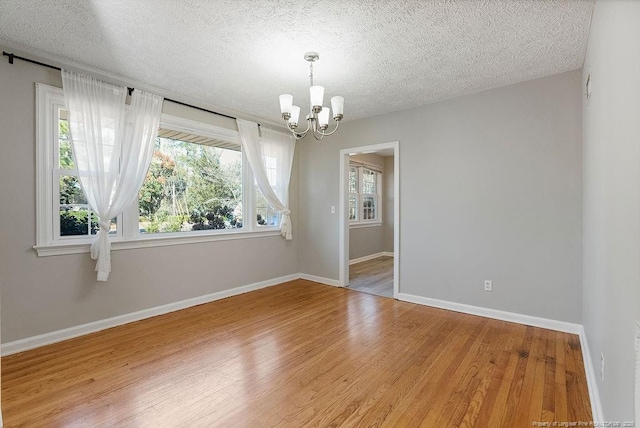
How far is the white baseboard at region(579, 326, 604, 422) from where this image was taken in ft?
5.70

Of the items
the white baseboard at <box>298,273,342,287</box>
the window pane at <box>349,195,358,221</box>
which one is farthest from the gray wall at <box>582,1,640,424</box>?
the window pane at <box>349,195,358,221</box>

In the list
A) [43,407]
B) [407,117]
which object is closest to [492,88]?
[407,117]

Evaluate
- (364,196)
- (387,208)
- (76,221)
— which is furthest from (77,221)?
(387,208)

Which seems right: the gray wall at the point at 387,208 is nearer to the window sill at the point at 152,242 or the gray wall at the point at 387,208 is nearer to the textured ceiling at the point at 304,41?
the window sill at the point at 152,242

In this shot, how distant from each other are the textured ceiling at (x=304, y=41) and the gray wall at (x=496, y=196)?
400 mm

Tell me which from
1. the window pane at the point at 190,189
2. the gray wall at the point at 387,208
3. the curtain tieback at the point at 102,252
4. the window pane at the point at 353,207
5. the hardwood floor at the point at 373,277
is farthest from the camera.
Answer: the gray wall at the point at 387,208

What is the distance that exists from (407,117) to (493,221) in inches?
68.8

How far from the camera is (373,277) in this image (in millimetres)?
5465

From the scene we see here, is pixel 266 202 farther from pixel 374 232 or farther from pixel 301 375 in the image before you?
pixel 374 232

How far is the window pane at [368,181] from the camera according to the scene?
24.0 ft

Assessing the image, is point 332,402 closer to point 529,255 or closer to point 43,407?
point 43,407

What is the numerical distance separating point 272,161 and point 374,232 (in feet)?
11.8

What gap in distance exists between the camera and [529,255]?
10.6 ft

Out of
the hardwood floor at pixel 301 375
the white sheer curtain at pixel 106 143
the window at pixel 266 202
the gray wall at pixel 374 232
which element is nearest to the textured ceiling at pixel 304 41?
the white sheer curtain at pixel 106 143
